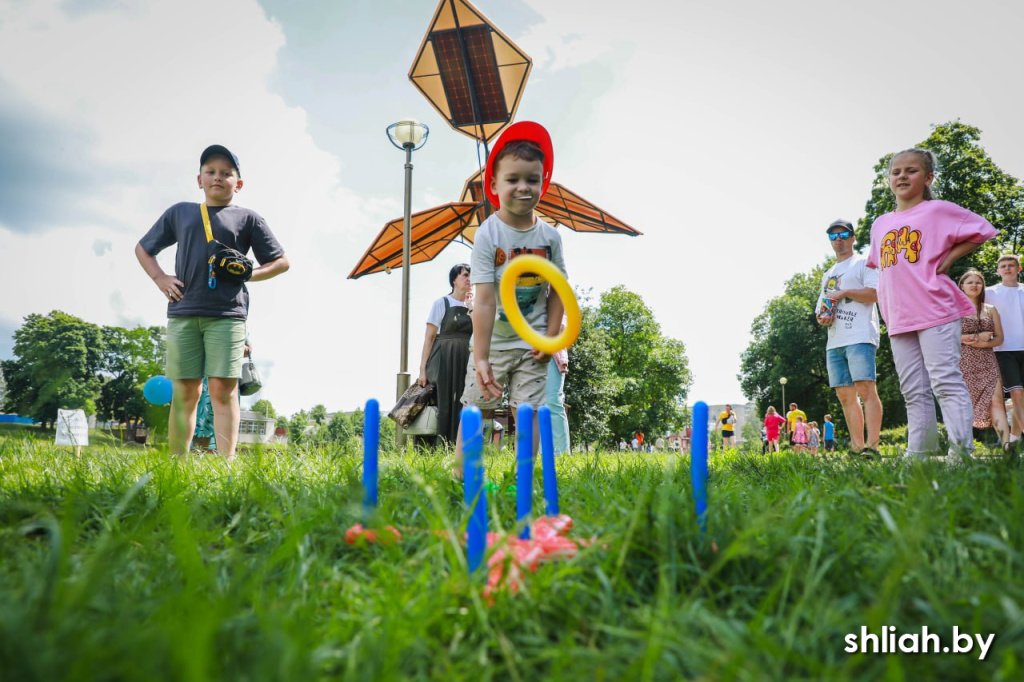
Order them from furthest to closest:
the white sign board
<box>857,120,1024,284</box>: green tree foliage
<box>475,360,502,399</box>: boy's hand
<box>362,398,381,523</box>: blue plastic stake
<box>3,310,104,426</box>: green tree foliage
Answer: <box>3,310,104,426</box>: green tree foliage
<box>857,120,1024,284</box>: green tree foliage
the white sign board
<box>475,360,502,399</box>: boy's hand
<box>362,398,381,523</box>: blue plastic stake

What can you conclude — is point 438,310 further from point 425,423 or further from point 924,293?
point 924,293

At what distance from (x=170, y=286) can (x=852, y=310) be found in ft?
18.1

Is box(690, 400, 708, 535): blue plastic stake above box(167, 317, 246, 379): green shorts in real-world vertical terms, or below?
below

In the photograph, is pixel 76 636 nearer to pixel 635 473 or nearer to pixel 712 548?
pixel 712 548

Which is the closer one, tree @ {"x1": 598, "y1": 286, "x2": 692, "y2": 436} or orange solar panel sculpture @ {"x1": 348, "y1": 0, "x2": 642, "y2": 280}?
orange solar panel sculpture @ {"x1": 348, "y1": 0, "x2": 642, "y2": 280}

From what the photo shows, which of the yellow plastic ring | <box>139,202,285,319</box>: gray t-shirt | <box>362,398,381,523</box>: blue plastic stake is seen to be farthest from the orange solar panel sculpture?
<box>362,398,381,523</box>: blue plastic stake

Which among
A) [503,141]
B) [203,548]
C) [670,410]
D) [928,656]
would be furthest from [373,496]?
[670,410]

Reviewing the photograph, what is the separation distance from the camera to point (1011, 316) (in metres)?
6.17

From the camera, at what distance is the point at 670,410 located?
39.4 meters

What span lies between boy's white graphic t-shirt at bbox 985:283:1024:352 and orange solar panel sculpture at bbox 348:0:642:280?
17.5 ft

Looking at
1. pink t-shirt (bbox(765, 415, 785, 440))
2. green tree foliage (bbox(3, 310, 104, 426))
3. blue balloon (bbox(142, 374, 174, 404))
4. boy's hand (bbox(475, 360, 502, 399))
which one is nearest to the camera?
boy's hand (bbox(475, 360, 502, 399))

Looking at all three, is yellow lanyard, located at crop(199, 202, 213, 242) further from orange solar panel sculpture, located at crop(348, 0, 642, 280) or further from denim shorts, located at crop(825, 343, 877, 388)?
orange solar panel sculpture, located at crop(348, 0, 642, 280)

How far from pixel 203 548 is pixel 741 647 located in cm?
141

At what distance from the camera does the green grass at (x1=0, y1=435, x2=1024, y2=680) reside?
93 cm
